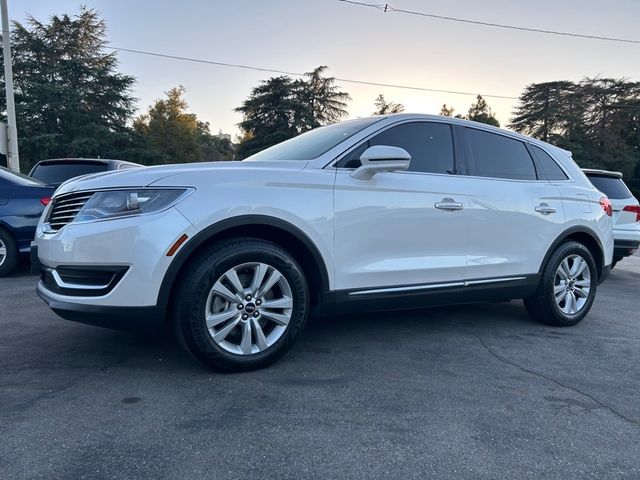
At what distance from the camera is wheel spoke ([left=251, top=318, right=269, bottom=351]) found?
300cm

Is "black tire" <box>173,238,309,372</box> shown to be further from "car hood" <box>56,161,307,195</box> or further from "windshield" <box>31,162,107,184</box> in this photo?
"windshield" <box>31,162,107,184</box>

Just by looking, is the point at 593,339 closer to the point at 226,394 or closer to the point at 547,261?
the point at 547,261

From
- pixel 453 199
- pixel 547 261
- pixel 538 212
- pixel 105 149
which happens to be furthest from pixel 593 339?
pixel 105 149

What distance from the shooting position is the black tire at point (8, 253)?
5949 mm

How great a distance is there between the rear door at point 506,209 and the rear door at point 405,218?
0.17m

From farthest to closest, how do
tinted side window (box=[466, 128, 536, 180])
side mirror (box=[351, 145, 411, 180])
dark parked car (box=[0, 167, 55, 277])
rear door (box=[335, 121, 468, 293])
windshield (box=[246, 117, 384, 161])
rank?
dark parked car (box=[0, 167, 55, 277]), tinted side window (box=[466, 128, 536, 180]), windshield (box=[246, 117, 384, 161]), rear door (box=[335, 121, 468, 293]), side mirror (box=[351, 145, 411, 180])

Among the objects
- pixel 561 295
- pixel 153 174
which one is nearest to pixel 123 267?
pixel 153 174

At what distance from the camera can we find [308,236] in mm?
3133

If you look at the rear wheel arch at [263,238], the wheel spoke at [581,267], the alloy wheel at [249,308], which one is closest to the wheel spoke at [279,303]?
the alloy wheel at [249,308]

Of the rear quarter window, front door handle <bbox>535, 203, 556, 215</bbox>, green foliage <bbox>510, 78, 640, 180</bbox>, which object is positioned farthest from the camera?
green foliage <bbox>510, 78, 640, 180</bbox>

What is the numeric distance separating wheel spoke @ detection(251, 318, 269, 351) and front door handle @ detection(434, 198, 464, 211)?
5.32 feet

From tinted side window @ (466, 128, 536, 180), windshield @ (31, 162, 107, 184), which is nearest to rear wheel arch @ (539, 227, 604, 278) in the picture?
tinted side window @ (466, 128, 536, 180)

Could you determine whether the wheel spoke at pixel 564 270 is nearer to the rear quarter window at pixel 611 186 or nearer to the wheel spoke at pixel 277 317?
the wheel spoke at pixel 277 317

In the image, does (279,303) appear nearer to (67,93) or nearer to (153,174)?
(153,174)
